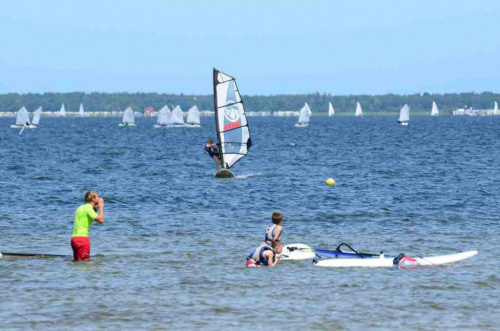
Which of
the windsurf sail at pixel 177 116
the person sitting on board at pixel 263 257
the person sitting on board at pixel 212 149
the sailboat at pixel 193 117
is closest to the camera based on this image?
the person sitting on board at pixel 263 257

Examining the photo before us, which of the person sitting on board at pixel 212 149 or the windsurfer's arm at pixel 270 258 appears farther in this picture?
the person sitting on board at pixel 212 149

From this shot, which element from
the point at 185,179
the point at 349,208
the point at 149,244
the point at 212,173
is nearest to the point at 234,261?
the point at 149,244

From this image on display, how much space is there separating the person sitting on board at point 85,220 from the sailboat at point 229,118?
28801mm

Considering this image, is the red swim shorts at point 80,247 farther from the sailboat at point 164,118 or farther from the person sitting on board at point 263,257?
the sailboat at point 164,118

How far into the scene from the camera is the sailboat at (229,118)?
165 ft

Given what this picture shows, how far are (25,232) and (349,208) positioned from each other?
1353 centimetres

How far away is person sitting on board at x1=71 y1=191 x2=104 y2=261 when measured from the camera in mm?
20725

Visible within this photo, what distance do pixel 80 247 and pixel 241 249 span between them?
5.07 metres

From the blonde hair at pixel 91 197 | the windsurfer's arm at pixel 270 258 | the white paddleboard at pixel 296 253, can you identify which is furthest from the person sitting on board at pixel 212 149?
the blonde hair at pixel 91 197

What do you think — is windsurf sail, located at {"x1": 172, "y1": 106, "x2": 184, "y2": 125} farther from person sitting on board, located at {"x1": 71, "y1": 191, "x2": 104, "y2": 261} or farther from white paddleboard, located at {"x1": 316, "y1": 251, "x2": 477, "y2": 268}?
white paddleboard, located at {"x1": 316, "y1": 251, "x2": 477, "y2": 268}

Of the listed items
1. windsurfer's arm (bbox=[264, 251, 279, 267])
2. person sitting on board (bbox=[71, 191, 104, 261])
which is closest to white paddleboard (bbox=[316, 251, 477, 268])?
windsurfer's arm (bbox=[264, 251, 279, 267])

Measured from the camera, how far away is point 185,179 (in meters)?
52.5

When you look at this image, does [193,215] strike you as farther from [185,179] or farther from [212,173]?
[212,173]

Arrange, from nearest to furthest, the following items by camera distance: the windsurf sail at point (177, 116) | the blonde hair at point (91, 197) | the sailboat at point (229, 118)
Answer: the blonde hair at point (91, 197) < the sailboat at point (229, 118) < the windsurf sail at point (177, 116)
